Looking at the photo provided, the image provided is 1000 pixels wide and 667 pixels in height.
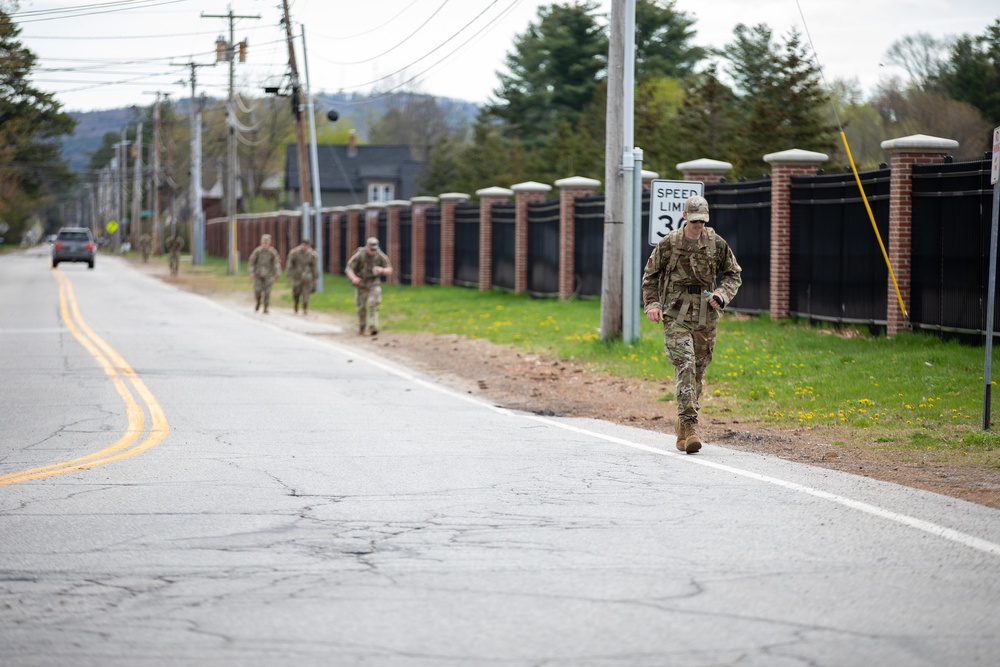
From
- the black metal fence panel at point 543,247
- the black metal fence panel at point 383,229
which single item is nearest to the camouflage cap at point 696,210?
the black metal fence panel at point 543,247

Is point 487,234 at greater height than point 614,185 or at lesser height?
lesser

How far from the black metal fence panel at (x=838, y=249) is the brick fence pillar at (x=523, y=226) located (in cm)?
1152

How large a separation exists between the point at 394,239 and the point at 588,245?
16.3 m

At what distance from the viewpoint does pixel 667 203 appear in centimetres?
1708

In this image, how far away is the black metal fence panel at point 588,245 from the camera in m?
27.2

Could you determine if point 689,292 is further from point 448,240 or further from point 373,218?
point 373,218

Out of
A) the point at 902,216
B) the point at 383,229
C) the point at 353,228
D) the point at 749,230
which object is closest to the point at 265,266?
the point at 749,230

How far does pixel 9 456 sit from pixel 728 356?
386 inches

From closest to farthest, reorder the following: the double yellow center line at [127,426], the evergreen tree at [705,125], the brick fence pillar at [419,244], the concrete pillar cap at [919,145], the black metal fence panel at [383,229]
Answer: the double yellow center line at [127,426], the concrete pillar cap at [919,145], the evergreen tree at [705,125], the brick fence pillar at [419,244], the black metal fence panel at [383,229]

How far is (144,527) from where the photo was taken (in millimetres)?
7324

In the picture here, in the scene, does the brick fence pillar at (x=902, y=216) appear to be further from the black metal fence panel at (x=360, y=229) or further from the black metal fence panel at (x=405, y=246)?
the black metal fence panel at (x=360, y=229)

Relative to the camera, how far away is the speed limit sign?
1695cm

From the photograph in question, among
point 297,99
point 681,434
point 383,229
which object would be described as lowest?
point 681,434

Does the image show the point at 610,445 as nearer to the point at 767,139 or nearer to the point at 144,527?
the point at 144,527
